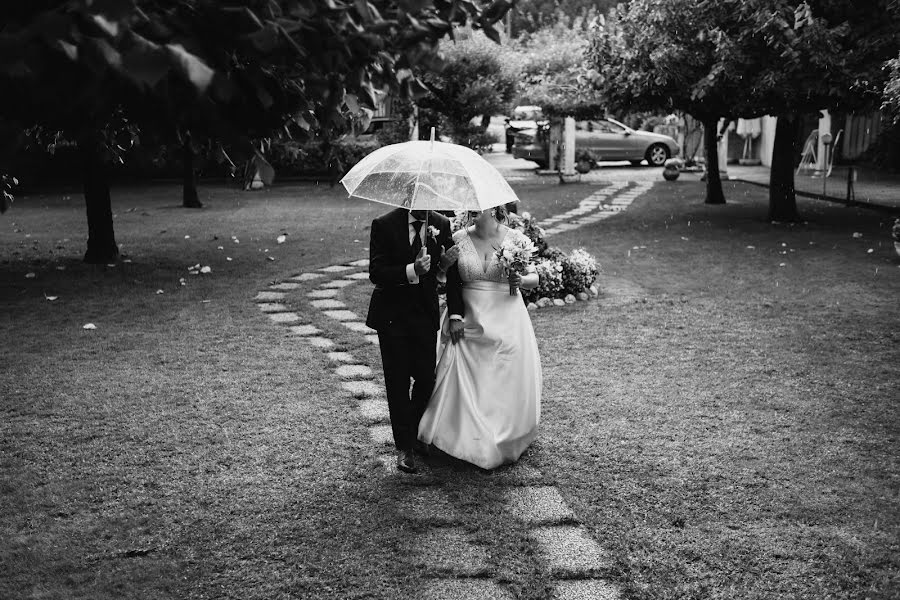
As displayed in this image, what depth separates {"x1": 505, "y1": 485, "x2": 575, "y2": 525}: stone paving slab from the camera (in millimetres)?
4902

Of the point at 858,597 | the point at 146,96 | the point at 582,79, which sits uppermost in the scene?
the point at 582,79

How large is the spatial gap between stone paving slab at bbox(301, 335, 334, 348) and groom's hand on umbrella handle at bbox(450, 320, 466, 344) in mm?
2990

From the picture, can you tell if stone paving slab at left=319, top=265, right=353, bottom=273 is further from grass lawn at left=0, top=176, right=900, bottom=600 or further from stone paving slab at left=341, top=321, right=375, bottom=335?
stone paving slab at left=341, top=321, right=375, bottom=335

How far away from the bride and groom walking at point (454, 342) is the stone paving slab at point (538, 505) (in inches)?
14.3

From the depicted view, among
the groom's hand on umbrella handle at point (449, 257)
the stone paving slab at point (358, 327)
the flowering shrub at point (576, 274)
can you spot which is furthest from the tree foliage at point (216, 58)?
the flowering shrub at point (576, 274)

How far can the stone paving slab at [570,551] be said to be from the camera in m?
4.34

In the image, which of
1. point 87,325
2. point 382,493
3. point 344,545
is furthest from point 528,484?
point 87,325

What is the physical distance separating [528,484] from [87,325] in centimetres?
595

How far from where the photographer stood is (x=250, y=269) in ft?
42.0

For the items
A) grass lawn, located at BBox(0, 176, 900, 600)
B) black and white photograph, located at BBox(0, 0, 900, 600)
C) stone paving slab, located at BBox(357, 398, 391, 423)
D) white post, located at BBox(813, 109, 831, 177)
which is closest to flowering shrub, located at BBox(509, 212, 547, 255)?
black and white photograph, located at BBox(0, 0, 900, 600)

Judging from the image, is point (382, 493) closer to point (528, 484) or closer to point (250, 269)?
point (528, 484)

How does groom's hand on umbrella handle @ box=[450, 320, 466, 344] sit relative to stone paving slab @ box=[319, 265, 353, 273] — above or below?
above

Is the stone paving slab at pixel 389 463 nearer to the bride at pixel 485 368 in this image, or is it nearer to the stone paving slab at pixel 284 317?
the bride at pixel 485 368

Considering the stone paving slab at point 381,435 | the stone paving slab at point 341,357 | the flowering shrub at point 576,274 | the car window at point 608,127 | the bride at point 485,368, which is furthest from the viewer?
the car window at point 608,127
